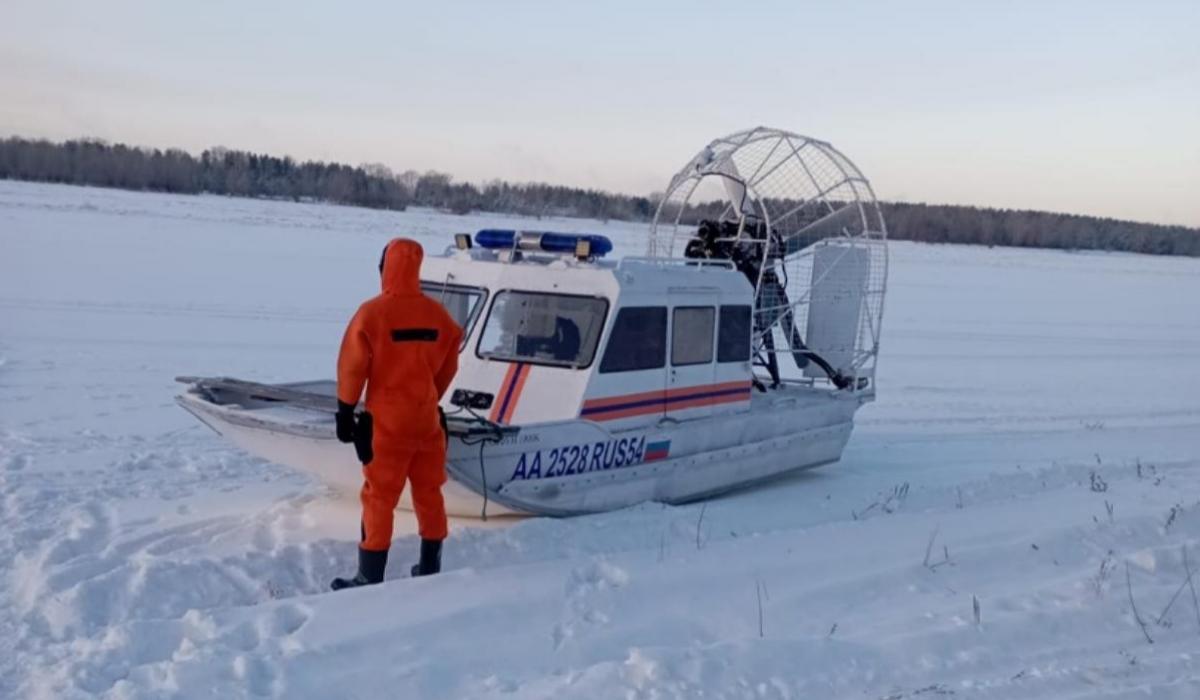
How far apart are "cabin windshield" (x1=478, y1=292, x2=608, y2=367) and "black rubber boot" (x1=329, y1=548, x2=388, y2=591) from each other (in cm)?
231

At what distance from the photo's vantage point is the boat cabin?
315 inches

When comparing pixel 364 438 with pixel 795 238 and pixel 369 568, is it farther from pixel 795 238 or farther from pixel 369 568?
pixel 795 238

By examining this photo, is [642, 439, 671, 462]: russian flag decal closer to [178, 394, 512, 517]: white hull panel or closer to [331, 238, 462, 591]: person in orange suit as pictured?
[178, 394, 512, 517]: white hull panel

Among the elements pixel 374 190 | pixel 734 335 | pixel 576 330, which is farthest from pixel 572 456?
pixel 374 190

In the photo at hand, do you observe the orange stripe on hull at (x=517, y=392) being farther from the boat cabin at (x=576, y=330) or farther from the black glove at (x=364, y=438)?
the black glove at (x=364, y=438)

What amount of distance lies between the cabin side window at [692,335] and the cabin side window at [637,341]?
14 cm

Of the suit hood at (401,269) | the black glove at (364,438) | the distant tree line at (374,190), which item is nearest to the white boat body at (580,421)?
the black glove at (364,438)

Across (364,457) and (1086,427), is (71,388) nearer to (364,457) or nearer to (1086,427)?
(364,457)

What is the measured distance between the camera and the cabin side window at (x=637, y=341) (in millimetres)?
8055

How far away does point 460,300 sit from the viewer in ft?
28.2

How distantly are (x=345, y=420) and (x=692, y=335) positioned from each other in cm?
346

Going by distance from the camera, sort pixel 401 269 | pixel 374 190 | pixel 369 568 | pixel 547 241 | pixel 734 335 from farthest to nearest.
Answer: pixel 374 190 → pixel 734 335 → pixel 547 241 → pixel 401 269 → pixel 369 568

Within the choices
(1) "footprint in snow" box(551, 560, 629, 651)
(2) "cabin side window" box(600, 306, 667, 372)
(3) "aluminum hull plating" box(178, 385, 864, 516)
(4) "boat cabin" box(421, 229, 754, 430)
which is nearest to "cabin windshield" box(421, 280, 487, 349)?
(4) "boat cabin" box(421, 229, 754, 430)

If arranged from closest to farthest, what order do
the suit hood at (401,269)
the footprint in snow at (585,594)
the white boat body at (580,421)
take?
the footprint in snow at (585,594) → the suit hood at (401,269) → the white boat body at (580,421)
